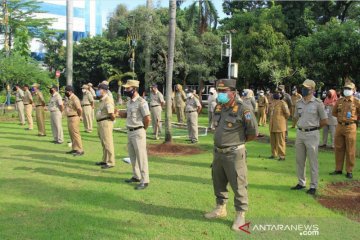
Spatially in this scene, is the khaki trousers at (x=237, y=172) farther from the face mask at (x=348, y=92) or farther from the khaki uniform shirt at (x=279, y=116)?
the khaki uniform shirt at (x=279, y=116)

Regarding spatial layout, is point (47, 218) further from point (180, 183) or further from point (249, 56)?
point (249, 56)

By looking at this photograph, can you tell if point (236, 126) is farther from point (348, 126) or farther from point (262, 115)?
point (262, 115)

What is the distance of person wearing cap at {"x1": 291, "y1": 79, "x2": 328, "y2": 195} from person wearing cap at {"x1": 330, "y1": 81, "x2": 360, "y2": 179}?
1.50 m

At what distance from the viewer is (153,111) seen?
13.8 metres

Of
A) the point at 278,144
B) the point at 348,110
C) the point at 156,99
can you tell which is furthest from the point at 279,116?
the point at 156,99

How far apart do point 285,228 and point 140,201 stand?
7.92 feet

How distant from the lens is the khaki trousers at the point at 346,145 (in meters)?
8.38

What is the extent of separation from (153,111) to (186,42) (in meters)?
19.8

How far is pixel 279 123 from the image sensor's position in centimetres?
1029

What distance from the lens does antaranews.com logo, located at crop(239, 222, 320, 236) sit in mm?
5287

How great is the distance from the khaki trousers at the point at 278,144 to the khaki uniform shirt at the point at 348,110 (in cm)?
207

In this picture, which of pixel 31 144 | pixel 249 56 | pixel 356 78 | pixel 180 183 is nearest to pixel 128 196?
pixel 180 183

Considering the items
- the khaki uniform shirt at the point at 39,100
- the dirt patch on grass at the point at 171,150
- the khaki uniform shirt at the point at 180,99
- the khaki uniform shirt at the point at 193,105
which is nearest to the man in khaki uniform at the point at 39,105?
the khaki uniform shirt at the point at 39,100

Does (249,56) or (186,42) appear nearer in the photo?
(249,56)
